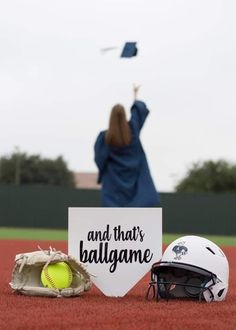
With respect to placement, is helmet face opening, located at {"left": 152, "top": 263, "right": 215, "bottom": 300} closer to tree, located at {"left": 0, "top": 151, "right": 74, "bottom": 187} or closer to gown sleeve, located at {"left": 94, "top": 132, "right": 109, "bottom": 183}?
gown sleeve, located at {"left": 94, "top": 132, "right": 109, "bottom": 183}

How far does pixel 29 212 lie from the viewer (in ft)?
103

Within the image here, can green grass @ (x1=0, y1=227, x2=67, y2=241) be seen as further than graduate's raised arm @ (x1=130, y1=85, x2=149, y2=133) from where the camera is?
Yes

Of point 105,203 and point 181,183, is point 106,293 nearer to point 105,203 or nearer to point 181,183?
point 105,203

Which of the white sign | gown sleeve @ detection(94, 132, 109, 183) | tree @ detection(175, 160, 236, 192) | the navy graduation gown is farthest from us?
tree @ detection(175, 160, 236, 192)

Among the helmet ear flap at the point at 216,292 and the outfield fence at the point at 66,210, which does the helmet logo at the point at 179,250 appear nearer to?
the helmet ear flap at the point at 216,292

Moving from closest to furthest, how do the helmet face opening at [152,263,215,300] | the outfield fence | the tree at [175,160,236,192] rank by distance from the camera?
1. the helmet face opening at [152,263,215,300]
2. the outfield fence
3. the tree at [175,160,236,192]

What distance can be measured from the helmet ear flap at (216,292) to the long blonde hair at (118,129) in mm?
2753

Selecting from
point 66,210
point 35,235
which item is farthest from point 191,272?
point 66,210

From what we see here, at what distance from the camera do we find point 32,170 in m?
88.1

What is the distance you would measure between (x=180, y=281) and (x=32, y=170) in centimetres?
8275

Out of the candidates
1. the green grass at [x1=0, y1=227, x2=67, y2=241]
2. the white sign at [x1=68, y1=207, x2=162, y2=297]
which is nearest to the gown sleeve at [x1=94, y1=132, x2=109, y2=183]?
the white sign at [x1=68, y1=207, x2=162, y2=297]

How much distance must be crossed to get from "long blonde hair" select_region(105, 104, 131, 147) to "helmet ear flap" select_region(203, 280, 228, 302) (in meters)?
2.75

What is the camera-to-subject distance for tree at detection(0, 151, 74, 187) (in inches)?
3469

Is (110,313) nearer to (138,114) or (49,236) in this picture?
(138,114)
